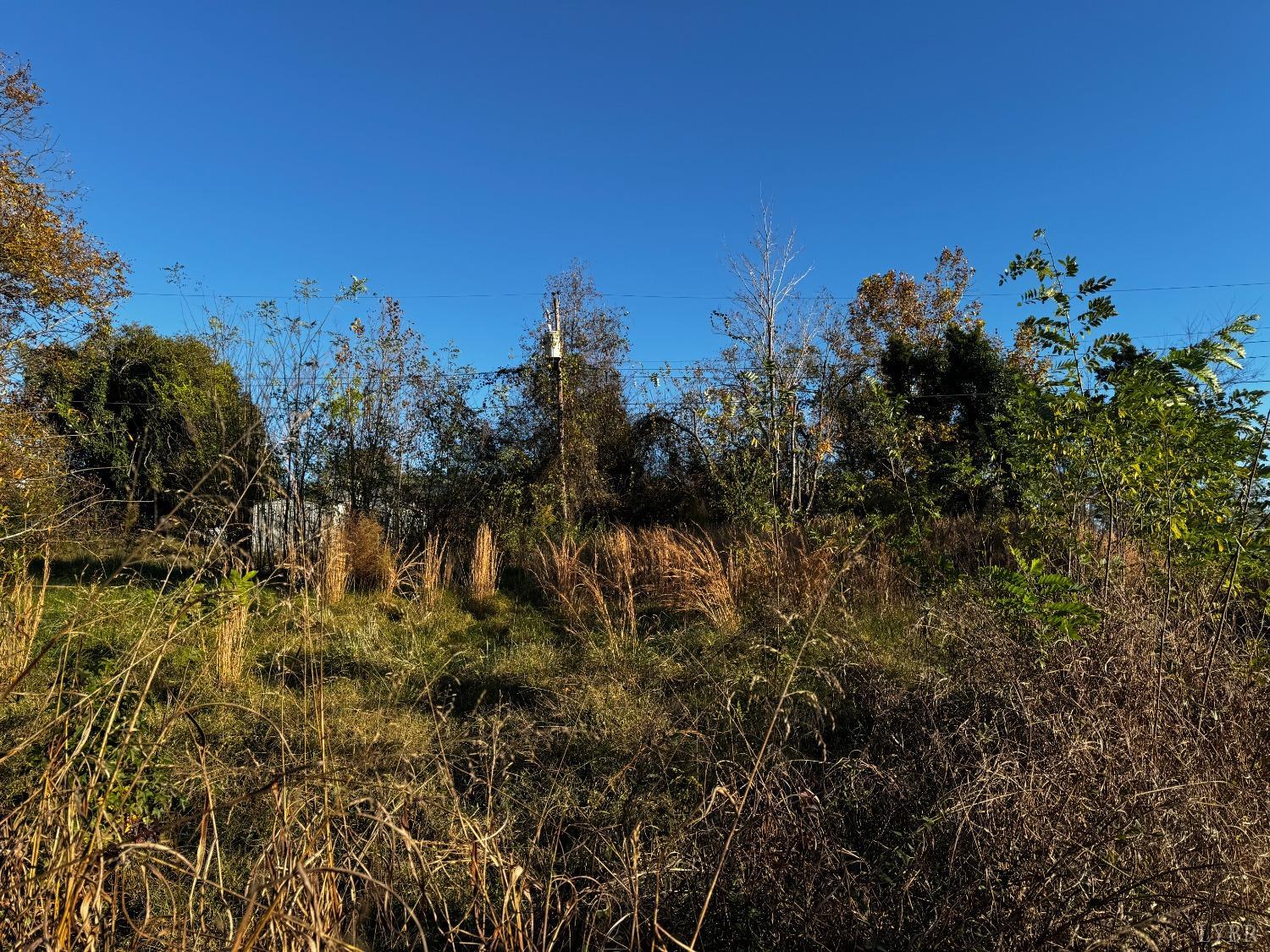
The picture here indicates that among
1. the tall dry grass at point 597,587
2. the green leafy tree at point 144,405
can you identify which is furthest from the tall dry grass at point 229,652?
the green leafy tree at point 144,405

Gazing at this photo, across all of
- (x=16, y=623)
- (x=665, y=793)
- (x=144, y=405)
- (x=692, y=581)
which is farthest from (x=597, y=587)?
(x=144, y=405)

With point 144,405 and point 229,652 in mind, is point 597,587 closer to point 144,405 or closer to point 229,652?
point 229,652

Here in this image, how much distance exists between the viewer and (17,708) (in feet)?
10.6

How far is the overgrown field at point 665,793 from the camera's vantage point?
1.23 m

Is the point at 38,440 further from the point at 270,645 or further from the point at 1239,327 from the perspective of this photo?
the point at 1239,327

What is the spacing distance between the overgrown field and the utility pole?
5325mm

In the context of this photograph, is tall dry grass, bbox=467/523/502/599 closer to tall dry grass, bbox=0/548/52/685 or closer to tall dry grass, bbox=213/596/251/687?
tall dry grass, bbox=213/596/251/687

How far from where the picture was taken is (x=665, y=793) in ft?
8.50

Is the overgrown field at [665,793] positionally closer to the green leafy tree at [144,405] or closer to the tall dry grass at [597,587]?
the tall dry grass at [597,587]

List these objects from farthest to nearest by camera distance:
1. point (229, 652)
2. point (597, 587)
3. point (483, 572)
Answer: point (483, 572) → point (597, 587) → point (229, 652)

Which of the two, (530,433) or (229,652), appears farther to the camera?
(530,433)

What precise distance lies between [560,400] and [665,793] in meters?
7.91

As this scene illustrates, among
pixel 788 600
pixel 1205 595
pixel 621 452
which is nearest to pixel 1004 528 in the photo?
pixel 1205 595

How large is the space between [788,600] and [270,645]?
3.81 m
